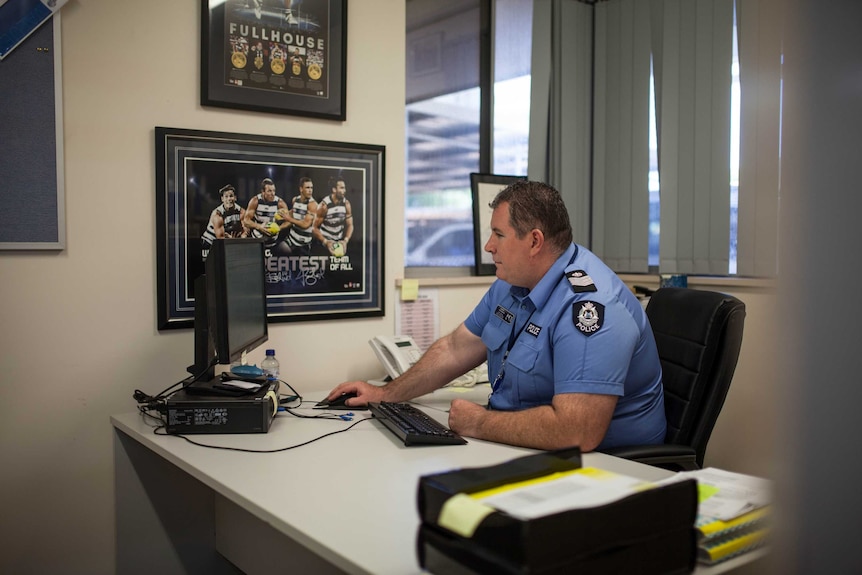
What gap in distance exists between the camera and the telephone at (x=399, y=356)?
2533mm

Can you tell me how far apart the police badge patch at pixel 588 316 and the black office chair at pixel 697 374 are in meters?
0.31

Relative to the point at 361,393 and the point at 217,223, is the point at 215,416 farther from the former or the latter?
the point at 217,223

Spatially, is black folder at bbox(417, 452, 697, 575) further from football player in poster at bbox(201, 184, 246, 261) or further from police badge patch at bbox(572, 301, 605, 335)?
football player in poster at bbox(201, 184, 246, 261)

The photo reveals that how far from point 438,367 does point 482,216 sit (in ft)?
3.56

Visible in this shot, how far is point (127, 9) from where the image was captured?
2.23 metres

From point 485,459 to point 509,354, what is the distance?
390 mm

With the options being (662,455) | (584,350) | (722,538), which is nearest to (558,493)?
(722,538)

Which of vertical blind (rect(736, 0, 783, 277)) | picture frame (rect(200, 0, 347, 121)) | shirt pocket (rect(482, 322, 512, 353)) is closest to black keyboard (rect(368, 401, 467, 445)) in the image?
shirt pocket (rect(482, 322, 512, 353))

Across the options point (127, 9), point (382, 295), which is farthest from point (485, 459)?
point (127, 9)

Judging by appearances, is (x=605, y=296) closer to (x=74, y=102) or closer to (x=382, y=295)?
(x=382, y=295)

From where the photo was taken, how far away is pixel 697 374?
1942mm

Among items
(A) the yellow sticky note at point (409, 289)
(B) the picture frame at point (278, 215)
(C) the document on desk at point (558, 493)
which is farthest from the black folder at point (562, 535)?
(A) the yellow sticky note at point (409, 289)

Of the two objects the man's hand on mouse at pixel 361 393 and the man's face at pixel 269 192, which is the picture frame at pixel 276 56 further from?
the man's hand on mouse at pixel 361 393

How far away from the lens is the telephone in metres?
2.53
